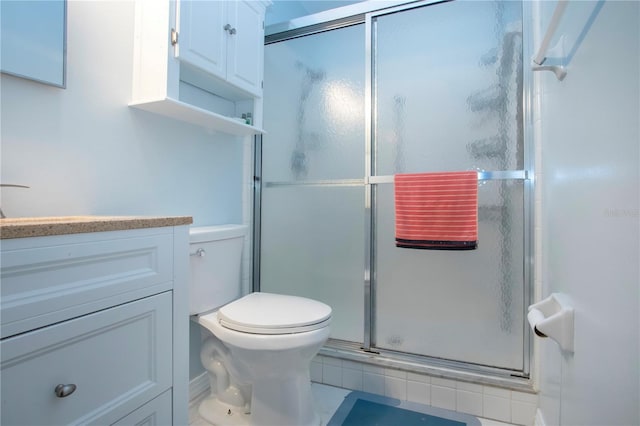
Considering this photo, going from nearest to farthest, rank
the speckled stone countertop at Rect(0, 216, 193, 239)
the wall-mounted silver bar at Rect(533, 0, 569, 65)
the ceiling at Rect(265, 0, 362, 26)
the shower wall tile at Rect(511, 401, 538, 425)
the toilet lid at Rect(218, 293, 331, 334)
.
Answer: the speckled stone countertop at Rect(0, 216, 193, 239), the wall-mounted silver bar at Rect(533, 0, 569, 65), the toilet lid at Rect(218, 293, 331, 334), the shower wall tile at Rect(511, 401, 538, 425), the ceiling at Rect(265, 0, 362, 26)

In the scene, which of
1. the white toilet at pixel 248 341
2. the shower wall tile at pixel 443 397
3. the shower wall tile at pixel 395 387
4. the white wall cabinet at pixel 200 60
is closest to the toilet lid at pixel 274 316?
the white toilet at pixel 248 341

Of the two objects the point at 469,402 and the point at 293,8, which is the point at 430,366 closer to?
the point at 469,402

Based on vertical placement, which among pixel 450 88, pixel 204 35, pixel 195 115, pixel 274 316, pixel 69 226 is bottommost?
pixel 274 316

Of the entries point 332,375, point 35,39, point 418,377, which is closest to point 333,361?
point 332,375

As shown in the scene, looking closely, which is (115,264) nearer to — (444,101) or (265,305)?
(265,305)

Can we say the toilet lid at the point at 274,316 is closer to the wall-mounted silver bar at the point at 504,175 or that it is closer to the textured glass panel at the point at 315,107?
the textured glass panel at the point at 315,107

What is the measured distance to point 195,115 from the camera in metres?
1.38

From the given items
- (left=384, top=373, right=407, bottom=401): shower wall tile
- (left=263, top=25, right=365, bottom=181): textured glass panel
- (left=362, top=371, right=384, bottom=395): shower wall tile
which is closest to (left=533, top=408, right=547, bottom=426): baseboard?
(left=384, top=373, right=407, bottom=401): shower wall tile

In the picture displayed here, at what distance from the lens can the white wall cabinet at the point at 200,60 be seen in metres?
1.22

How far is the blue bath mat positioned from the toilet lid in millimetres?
511

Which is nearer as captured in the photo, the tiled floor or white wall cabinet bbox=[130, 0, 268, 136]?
white wall cabinet bbox=[130, 0, 268, 136]

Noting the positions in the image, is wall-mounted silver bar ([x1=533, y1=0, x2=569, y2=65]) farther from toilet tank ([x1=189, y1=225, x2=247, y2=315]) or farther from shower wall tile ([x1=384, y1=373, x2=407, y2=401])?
shower wall tile ([x1=384, y1=373, x2=407, y2=401])

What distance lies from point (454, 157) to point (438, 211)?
284mm

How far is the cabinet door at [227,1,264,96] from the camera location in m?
1.51
